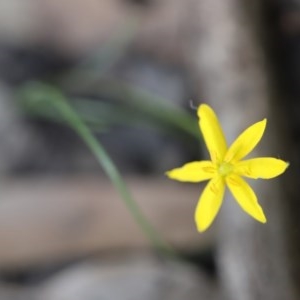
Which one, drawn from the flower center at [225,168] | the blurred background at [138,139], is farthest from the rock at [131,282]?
the flower center at [225,168]

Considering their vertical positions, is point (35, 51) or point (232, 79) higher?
point (35, 51)

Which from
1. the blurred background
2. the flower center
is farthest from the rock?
the flower center

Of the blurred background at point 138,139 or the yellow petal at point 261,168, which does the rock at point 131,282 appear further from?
the yellow petal at point 261,168

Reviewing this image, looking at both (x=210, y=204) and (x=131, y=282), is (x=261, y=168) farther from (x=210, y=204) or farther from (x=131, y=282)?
(x=131, y=282)

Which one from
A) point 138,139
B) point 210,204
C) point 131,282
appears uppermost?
point 138,139

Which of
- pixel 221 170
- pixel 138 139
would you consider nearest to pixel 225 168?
pixel 221 170

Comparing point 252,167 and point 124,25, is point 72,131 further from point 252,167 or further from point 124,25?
point 252,167

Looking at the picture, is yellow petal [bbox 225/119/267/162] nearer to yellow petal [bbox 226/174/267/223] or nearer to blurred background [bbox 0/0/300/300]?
yellow petal [bbox 226/174/267/223]

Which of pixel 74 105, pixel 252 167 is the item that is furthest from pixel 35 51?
pixel 252 167
